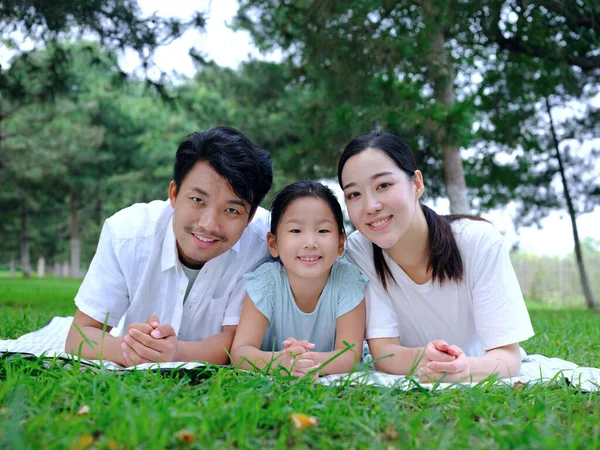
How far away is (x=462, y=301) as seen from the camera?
271 cm

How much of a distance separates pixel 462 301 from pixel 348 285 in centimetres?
57

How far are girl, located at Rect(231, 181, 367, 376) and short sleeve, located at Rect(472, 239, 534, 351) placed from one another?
55 cm

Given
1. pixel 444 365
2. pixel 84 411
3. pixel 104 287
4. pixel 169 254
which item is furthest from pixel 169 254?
pixel 444 365

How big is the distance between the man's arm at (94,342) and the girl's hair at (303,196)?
93 centimetres

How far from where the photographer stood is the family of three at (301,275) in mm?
2488

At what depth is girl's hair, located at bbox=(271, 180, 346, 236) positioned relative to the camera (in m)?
2.69

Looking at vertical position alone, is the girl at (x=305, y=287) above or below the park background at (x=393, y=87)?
below

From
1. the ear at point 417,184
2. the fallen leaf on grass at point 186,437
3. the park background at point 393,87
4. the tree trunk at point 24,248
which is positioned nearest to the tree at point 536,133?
the park background at point 393,87

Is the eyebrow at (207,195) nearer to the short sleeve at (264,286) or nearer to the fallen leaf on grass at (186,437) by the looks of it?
the short sleeve at (264,286)

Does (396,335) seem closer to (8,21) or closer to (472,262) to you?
(472,262)

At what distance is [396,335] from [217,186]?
111 centimetres

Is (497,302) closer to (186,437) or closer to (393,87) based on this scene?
(186,437)

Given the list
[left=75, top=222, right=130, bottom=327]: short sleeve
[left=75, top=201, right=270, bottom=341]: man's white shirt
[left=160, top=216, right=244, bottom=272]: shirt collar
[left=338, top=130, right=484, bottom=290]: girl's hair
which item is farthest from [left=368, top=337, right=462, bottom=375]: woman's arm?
[left=75, top=222, right=130, bottom=327]: short sleeve

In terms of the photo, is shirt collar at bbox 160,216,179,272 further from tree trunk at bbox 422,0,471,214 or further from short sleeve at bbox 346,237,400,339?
tree trunk at bbox 422,0,471,214
